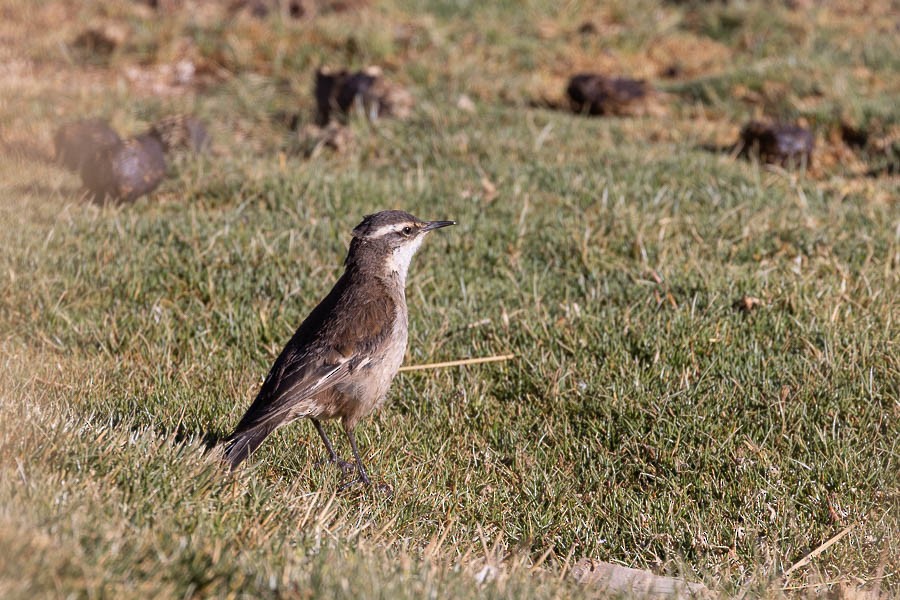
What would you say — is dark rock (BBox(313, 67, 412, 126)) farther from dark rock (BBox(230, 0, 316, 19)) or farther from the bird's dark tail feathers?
the bird's dark tail feathers

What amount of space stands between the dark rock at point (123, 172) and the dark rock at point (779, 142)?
5492 mm

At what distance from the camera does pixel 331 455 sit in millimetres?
5156

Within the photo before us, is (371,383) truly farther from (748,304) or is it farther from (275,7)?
(275,7)

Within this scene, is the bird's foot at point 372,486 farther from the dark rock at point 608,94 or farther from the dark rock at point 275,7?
the dark rock at point 275,7

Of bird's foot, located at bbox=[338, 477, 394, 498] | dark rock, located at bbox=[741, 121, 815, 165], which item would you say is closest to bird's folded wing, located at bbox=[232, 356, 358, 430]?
bird's foot, located at bbox=[338, 477, 394, 498]

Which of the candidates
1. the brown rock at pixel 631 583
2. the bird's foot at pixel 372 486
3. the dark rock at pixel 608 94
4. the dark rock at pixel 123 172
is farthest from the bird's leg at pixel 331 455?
the dark rock at pixel 608 94

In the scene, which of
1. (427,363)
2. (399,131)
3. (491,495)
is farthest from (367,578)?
(399,131)

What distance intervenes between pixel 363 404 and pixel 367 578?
6.81 feet

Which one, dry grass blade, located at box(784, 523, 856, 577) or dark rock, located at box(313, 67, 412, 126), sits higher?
dark rock, located at box(313, 67, 412, 126)

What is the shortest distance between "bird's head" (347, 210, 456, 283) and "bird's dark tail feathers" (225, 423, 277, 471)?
4.45 feet

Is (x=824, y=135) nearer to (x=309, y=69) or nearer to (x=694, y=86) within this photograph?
(x=694, y=86)

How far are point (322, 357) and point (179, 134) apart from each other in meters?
4.88

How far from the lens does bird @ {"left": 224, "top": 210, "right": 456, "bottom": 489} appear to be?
4957 mm

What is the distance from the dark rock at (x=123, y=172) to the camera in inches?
327
